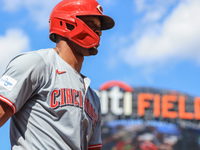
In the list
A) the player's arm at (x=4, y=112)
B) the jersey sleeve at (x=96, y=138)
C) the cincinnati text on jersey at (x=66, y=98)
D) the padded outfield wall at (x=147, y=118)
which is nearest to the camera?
the player's arm at (x=4, y=112)

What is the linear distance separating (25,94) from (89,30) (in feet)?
2.67

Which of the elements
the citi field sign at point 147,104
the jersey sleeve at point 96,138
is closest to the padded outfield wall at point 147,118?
the citi field sign at point 147,104

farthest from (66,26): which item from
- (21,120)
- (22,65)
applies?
(21,120)

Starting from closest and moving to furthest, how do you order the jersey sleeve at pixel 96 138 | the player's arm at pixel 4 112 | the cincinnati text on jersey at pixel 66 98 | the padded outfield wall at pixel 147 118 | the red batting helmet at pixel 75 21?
1. the player's arm at pixel 4 112
2. the cincinnati text on jersey at pixel 66 98
3. the red batting helmet at pixel 75 21
4. the jersey sleeve at pixel 96 138
5. the padded outfield wall at pixel 147 118

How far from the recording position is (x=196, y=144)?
3052cm

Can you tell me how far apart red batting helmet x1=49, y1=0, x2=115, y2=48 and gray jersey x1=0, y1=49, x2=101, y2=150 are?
0.89 ft

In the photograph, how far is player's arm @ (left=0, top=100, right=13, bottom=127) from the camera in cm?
243

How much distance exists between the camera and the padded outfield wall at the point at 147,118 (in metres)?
29.8

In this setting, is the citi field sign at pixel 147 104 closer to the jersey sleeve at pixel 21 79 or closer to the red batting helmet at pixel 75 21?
the red batting helmet at pixel 75 21

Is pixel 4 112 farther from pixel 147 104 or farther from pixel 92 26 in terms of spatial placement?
pixel 147 104

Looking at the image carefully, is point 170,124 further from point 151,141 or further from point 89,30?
point 89,30

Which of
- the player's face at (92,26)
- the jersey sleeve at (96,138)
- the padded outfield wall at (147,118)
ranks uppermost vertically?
the player's face at (92,26)

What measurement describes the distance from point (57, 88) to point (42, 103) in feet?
0.56

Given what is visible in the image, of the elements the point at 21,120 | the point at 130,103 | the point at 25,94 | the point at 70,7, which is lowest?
the point at 130,103
